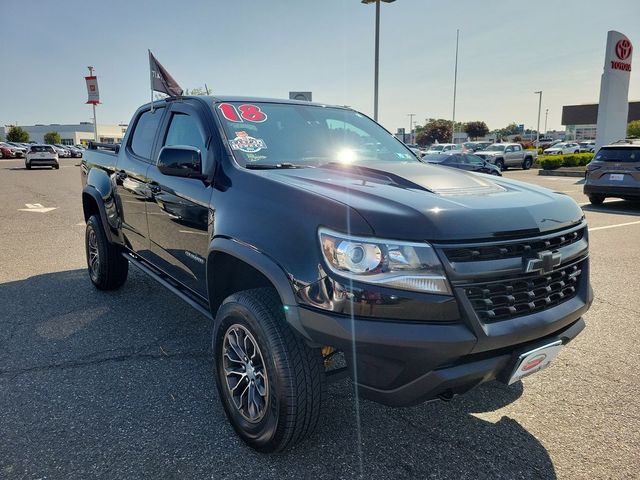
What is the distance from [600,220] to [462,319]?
31.9ft

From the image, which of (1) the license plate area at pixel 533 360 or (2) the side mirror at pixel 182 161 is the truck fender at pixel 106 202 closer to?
(2) the side mirror at pixel 182 161

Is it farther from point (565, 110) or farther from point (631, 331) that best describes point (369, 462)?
point (565, 110)

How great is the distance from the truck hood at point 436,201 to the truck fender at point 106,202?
2.49 metres

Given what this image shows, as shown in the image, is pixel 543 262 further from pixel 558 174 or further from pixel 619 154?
pixel 558 174

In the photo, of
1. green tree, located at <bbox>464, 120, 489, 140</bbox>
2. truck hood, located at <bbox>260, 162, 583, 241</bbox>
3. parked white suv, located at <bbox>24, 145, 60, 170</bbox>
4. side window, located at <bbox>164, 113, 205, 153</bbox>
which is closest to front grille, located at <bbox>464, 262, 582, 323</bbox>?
truck hood, located at <bbox>260, 162, 583, 241</bbox>

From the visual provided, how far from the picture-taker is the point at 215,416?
2830 mm

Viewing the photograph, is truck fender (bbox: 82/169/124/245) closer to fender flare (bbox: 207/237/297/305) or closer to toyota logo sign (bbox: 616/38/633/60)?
fender flare (bbox: 207/237/297/305)

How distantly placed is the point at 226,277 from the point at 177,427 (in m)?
0.88

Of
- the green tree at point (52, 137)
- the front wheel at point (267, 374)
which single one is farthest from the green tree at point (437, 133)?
the front wheel at point (267, 374)

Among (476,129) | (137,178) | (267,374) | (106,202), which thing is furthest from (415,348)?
(476,129)

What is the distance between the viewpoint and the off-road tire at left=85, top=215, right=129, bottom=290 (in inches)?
193

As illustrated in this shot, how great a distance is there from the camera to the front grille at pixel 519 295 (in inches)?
79.8

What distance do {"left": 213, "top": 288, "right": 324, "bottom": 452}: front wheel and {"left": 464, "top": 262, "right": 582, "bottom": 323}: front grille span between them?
2.53 ft

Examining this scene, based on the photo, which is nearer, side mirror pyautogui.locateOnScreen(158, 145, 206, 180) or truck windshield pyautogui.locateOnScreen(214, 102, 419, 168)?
side mirror pyautogui.locateOnScreen(158, 145, 206, 180)
